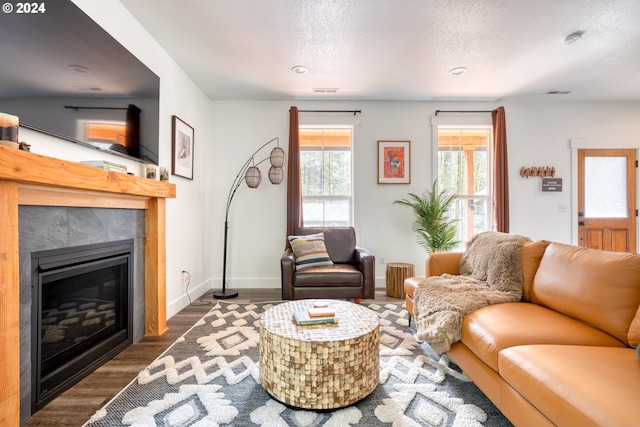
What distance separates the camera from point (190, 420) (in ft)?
4.66

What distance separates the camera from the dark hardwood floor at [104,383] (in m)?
1.46

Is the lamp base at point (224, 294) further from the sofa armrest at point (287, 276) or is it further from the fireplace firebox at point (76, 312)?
the fireplace firebox at point (76, 312)

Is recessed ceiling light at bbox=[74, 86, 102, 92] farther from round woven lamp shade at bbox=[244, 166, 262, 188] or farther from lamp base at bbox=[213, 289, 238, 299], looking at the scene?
lamp base at bbox=[213, 289, 238, 299]

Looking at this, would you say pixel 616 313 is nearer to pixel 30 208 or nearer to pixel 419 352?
pixel 419 352

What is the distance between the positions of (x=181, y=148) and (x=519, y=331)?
333cm

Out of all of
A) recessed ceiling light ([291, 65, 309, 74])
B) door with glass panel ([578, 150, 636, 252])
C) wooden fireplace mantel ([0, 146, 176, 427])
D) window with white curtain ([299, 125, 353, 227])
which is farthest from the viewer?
window with white curtain ([299, 125, 353, 227])

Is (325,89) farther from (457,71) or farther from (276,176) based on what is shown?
(457,71)

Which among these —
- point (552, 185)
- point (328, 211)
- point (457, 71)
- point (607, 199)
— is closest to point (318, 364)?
point (328, 211)

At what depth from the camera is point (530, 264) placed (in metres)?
2.02

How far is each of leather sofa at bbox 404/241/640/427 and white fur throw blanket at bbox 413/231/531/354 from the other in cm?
6

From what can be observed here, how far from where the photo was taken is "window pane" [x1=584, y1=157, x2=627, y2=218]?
4098 millimetres

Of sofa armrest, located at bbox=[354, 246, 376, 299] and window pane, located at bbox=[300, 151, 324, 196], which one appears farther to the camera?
window pane, located at bbox=[300, 151, 324, 196]

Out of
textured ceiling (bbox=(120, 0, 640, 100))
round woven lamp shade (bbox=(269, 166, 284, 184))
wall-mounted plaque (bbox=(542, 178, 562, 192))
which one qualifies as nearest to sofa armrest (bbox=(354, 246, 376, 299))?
round woven lamp shade (bbox=(269, 166, 284, 184))

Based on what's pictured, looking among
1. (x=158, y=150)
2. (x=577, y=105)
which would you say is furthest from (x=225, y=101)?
(x=577, y=105)
